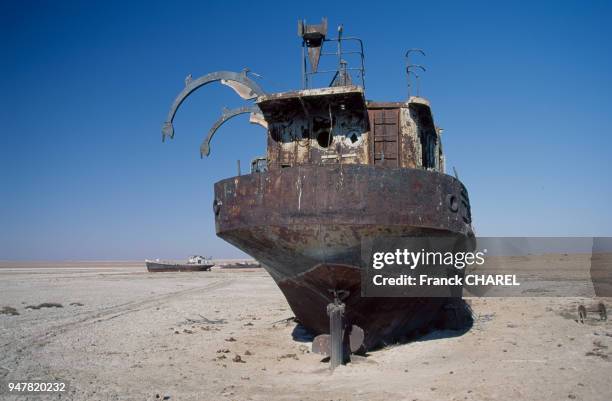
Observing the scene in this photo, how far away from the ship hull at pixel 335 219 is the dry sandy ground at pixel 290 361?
34.8 inches

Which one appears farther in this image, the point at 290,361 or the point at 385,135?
the point at 385,135

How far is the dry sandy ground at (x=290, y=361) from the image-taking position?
537cm

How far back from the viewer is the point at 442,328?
352 inches

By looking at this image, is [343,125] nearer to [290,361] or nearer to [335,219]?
[335,219]

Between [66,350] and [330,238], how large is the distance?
489 centimetres

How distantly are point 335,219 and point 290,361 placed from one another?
2.52 m

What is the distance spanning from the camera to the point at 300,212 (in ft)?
21.0

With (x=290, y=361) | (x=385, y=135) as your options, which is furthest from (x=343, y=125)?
(x=290, y=361)

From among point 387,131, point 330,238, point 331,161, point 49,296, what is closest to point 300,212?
point 330,238

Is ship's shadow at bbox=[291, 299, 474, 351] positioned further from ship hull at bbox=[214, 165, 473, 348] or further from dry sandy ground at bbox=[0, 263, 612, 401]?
ship hull at bbox=[214, 165, 473, 348]

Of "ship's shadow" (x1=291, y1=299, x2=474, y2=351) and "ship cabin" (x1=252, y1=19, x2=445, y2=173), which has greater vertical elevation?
"ship cabin" (x1=252, y1=19, x2=445, y2=173)

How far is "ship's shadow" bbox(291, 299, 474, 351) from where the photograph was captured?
8.23 metres

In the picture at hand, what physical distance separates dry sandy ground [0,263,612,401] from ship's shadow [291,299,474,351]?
0.44 feet

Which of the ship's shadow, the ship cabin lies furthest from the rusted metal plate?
the ship's shadow
